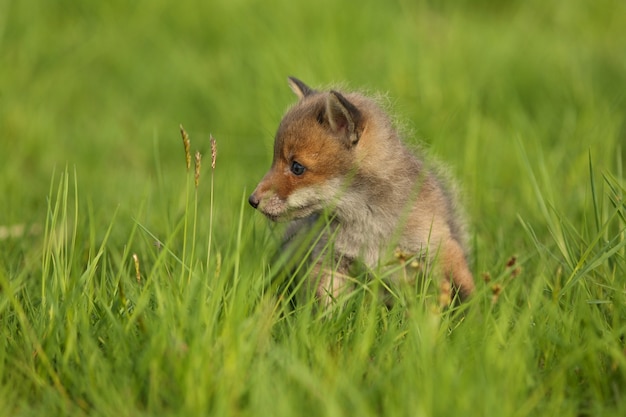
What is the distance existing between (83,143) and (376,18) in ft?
9.43

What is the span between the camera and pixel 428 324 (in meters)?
3.47

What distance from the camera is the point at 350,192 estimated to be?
15.4ft

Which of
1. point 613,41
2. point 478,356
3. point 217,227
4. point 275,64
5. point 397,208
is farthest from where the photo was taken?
point 613,41

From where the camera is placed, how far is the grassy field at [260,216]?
3.36 m

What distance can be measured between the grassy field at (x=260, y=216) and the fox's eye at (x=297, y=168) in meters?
0.39

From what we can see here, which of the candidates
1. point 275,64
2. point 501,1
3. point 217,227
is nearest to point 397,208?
point 217,227

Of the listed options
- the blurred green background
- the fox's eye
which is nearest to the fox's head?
the fox's eye

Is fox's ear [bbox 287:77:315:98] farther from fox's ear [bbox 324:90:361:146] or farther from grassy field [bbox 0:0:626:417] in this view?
grassy field [bbox 0:0:626:417]

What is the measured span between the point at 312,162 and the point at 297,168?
0.09m

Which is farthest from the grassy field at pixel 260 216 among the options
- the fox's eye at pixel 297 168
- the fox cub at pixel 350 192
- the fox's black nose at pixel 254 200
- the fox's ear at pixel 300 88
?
the fox's ear at pixel 300 88

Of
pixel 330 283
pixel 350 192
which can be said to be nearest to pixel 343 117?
pixel 350 192

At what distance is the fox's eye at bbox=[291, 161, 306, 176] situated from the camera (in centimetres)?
466

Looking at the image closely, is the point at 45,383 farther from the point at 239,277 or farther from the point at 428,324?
the point at 428,324

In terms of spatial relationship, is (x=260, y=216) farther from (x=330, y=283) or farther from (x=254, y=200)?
(x=330, y=283)
